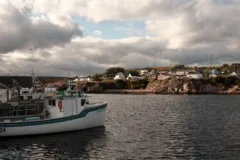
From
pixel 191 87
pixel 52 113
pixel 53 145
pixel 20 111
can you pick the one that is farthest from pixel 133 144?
pixel 191 87

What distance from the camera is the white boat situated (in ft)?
118

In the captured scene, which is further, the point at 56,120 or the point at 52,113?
the point at 52,113

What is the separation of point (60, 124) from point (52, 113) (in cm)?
269

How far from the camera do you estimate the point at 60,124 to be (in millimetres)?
37188

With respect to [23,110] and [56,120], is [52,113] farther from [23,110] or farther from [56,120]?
[23,110]

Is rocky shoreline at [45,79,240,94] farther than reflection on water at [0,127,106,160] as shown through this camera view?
Yes

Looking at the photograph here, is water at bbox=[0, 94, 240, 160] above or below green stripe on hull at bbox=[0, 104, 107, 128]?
below

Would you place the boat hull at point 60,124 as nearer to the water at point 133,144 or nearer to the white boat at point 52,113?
the white boat at point 52,113

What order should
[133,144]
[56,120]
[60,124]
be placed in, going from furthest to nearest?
[60,124]
[56,120]
[133,144]

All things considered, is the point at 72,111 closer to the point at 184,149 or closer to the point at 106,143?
the point at 106,143

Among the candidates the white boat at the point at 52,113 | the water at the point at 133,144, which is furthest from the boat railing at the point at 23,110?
the water at the point at 133,144

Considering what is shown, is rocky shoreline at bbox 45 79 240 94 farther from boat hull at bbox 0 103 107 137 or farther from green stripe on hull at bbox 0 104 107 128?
green stripe on hull at bbox 0 104 107 128

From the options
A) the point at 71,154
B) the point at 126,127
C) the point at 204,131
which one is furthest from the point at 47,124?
the point at 204,131

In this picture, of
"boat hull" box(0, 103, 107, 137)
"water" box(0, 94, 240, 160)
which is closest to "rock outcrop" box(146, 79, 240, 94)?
"water" box(0, 94, 240, 160)
